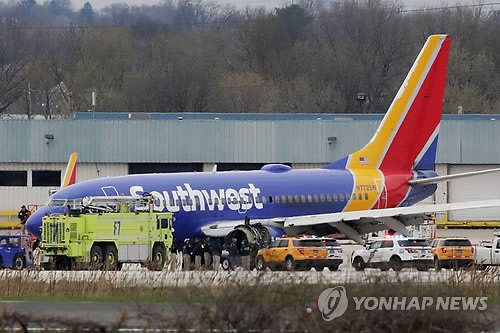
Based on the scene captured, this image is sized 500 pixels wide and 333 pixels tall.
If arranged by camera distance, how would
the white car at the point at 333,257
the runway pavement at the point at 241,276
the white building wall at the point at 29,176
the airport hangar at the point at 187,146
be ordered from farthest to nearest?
the airport hangar at the point at 187,146 → the white building wall at the point at 29,176 → the white car at the point at 333,257 → the runway pavement at the point at 241,276

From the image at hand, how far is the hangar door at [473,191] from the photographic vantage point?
244 ft

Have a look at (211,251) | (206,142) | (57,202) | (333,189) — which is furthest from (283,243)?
(206,142)

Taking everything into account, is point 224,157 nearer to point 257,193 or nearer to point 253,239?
point 257,193

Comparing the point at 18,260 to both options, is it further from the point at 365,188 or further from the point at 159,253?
the point at 365,188

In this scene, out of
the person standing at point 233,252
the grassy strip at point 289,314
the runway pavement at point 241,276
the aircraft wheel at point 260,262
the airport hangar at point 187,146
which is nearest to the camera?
the grassy strip at point 289,314

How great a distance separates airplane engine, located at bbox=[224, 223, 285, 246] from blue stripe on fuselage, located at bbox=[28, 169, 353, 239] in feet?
6.60

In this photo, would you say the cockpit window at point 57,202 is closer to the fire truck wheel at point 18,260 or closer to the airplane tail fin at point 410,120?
the fire truck wheel at point 18,260

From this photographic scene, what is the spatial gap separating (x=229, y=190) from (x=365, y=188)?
6613mm

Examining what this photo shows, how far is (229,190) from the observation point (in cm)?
4975

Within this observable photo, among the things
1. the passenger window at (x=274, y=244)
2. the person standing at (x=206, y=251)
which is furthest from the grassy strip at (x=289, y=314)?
the person standing at (x=206, y=251)

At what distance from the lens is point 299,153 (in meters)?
73.8

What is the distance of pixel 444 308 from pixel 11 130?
55.1 metres

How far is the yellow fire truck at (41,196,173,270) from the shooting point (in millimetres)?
42969

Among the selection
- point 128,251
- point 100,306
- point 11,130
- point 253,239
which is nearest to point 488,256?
point 253,239
